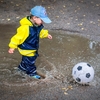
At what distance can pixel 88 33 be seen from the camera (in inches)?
309

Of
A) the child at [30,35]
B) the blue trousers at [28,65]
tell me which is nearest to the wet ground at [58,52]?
the blue trousers at [28,65]

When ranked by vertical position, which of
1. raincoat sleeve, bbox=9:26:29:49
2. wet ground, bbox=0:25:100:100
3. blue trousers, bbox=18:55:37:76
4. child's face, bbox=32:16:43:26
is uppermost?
child's face, bbox=32:16:43:26

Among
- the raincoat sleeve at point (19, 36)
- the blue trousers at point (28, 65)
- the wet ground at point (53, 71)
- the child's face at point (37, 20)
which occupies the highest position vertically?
the child's face at point (37, 20)

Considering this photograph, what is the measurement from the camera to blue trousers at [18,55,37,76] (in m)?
4.95

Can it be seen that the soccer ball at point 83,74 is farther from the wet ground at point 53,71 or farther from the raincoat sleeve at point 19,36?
the raincoat sleeve at point 19,36

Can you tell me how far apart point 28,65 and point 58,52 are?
1509 mm

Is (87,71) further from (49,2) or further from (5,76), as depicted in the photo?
(49,2)

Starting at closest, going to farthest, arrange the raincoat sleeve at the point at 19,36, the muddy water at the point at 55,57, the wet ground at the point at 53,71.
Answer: the raincoat sleeve at the point at 19,36, the wet ground at the point at 53,71, the muddy water at the point at 55,57

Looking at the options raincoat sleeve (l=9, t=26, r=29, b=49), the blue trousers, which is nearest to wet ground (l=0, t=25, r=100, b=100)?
the blue trousers

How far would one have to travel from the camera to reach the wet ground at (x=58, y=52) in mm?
4719

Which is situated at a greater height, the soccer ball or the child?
the child

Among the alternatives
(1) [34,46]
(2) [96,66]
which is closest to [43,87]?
(1) [34,46]

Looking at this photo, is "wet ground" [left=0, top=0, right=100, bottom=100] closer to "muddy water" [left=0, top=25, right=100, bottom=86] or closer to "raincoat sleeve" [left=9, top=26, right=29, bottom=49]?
"muddy water" [left=0, top=25, right=100, bottom=86]

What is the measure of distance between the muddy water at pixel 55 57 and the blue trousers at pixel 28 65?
0.11m
